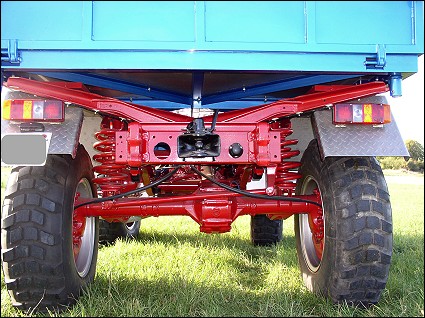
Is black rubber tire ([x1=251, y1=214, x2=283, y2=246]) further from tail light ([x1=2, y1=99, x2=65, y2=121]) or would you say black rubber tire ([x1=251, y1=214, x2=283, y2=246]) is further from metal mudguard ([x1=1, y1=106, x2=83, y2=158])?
tail light ([x1=2, y1=99, x2=65, y2=121])

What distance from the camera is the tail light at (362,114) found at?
8.77 feet

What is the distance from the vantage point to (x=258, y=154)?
271cm

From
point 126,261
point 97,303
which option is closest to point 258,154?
point 97,303

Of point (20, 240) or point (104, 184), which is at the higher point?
point (104, 184)

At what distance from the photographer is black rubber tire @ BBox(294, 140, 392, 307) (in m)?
2.76

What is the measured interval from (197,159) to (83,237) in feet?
4.16

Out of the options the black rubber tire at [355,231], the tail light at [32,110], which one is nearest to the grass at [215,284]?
the black rubber tire at [355,231]

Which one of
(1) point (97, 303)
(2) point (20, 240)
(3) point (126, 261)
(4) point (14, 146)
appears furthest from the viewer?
(3) point (126, 261)

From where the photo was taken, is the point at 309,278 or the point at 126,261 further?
the point at 126,261

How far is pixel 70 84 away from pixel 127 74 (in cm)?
38

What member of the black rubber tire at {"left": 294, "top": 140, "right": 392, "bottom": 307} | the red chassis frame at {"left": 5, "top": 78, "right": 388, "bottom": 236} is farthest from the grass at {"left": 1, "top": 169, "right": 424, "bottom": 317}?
the red chassis frame at {"left": 5, "top": 78, "right": 388, "bottom": 236}

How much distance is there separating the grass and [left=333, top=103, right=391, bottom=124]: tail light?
3.86 feet

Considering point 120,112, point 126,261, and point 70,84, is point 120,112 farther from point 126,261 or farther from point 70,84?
point 126,261

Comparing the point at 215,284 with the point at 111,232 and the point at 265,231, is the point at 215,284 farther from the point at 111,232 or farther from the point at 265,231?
the point at 111,232
